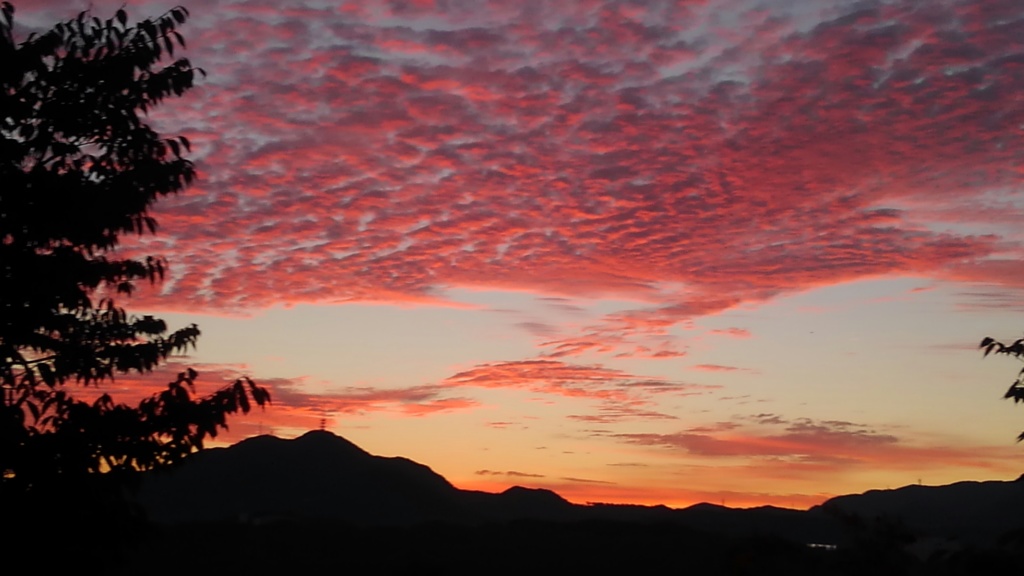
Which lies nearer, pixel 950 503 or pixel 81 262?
pixel 81 262

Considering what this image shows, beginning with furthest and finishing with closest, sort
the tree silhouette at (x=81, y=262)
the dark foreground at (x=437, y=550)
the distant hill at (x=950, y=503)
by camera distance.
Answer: the dark foreground at (x=437, y=550)
the distant hill at (x=950, y=503)
the tree silhouette at (x=81, y=262)

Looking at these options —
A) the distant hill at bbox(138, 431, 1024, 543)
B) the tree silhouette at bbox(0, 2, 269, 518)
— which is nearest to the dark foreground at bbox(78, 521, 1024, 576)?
the distant hill at bbox(138, 431, 1024, 543)

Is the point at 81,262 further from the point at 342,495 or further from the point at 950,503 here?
the point at 342,495

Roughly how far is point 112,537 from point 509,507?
128 meters

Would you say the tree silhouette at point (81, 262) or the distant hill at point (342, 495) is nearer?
the tree silhouette at point (81, 262)

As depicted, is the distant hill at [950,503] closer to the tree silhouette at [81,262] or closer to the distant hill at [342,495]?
the distant hill at [342,495]

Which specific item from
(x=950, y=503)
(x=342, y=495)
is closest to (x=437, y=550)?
(x=950, y=503)

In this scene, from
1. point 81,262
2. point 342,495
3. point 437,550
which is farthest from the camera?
point 342,495

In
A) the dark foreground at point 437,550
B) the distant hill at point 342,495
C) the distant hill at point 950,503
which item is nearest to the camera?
the distant hill at point 950,503

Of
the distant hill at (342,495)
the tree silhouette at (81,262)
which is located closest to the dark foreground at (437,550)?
the distant hill at (342,495)

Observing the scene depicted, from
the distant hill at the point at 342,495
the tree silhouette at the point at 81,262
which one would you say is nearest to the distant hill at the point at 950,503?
the distant hill at the point at 342,495

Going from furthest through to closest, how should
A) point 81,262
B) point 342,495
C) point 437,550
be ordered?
point 342,495 → point 437,550 → point 81,262

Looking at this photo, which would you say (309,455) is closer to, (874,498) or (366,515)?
(366,515)

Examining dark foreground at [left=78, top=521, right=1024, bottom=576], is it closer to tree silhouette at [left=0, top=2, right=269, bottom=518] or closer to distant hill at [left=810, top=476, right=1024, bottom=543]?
distant hill at [left=810, top=476, right=1024, bottom=543]
